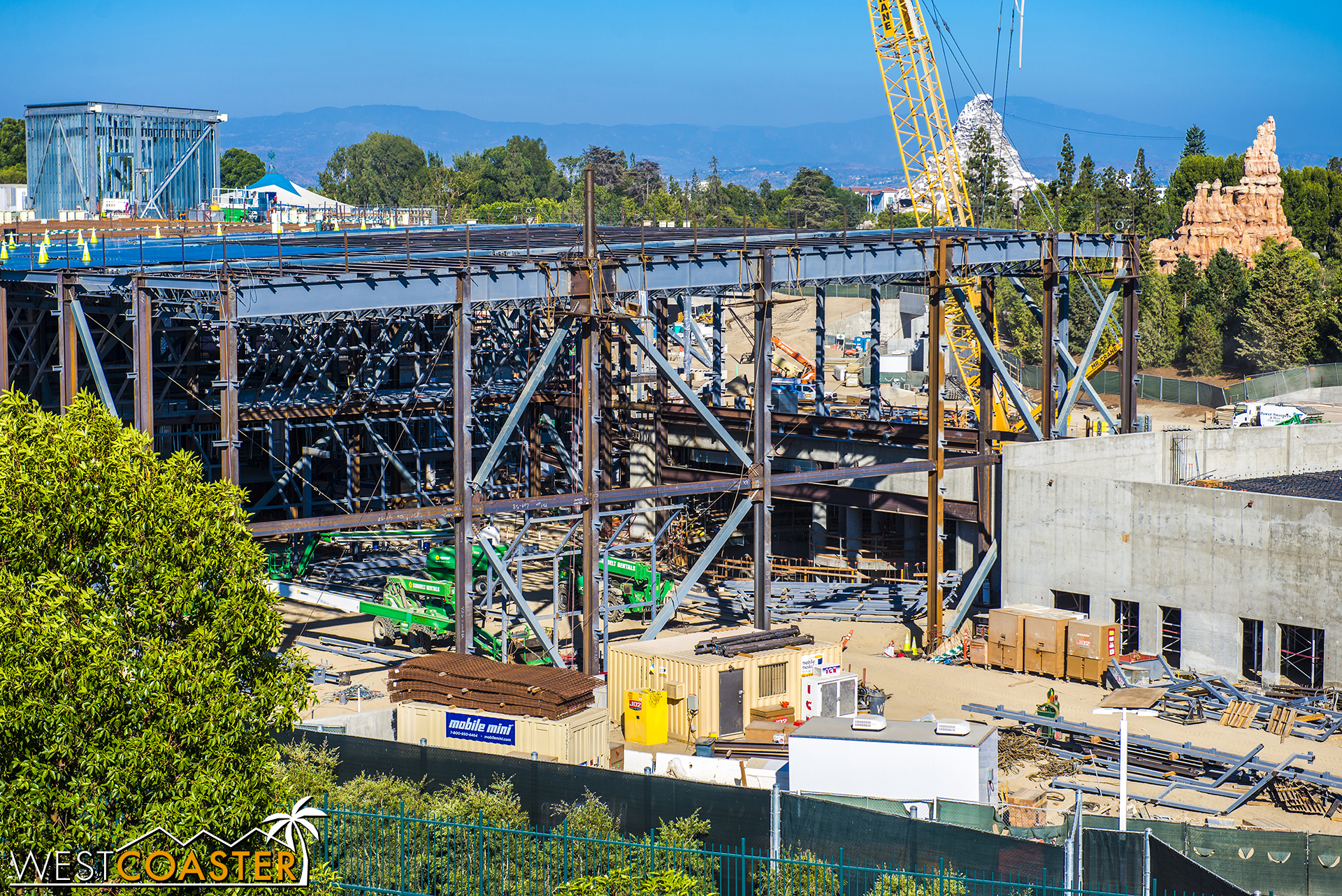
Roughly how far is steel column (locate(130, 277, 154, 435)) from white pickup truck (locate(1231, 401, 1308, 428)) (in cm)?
4100

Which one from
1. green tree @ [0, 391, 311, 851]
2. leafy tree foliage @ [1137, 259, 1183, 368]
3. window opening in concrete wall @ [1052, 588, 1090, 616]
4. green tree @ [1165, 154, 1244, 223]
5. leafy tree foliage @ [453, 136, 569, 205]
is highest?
leafy tree foliage @ [453, 136, 569, 205]

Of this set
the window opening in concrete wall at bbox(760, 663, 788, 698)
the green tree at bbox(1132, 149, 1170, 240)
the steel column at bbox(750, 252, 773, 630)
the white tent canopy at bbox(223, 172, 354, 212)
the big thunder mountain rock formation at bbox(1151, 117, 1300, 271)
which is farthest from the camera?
the green tree at bbox(1132, 149, 1170, 240)

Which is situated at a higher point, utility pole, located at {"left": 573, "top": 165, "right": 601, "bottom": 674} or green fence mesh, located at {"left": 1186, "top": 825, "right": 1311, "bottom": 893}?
utility pole, located at {"left": 573, "top": 165, "right": 601, "bottom": 674}

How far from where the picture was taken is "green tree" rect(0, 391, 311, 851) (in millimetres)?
Answer: 12602

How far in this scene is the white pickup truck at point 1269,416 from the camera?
181 feet

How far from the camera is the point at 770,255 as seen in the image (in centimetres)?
3222

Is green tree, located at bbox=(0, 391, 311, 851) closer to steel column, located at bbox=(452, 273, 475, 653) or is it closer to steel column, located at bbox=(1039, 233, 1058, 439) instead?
steel column, located at bbox=(452, 273, 475, 653)

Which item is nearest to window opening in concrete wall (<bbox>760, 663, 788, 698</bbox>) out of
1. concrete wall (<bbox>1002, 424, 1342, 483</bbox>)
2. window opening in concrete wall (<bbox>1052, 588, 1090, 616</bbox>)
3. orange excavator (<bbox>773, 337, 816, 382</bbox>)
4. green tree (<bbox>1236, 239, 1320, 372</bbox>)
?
window opening in concrete wall (<bbox>1052, 588, 1090, 616</bbox>)

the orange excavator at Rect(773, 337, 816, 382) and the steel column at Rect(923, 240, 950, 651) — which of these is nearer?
the steel column at Rect(923, 240, 950, 651)

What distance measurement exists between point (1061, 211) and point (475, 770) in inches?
3422

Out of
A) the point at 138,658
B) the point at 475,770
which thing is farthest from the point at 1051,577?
the point at 138,658

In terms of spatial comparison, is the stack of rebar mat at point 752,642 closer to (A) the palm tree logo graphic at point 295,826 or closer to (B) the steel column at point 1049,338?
(A) the palm tree logo graphic at point 295,826

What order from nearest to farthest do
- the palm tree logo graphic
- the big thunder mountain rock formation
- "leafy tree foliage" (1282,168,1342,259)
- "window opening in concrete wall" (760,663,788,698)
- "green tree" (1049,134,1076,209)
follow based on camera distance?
the palm tree logo graphic < "window opening in concrete wall" (760,663,788,698) < "green tree" (1049,134,1076,209) < the big thunder mountain rock formation < "leafy tree foliage" (1282,168,1342,259)

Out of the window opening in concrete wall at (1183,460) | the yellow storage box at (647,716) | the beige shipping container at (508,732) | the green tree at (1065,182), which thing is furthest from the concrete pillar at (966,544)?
the green tree at (1065,182)
